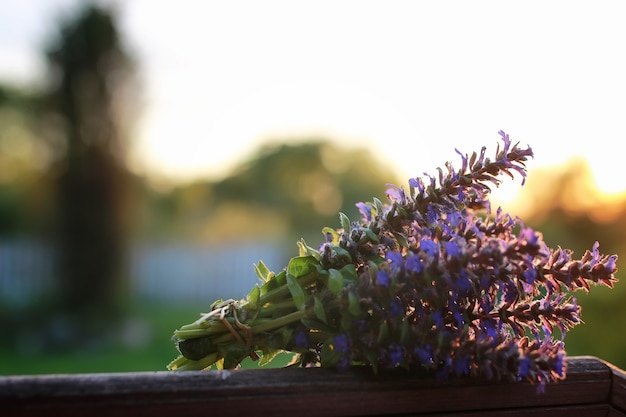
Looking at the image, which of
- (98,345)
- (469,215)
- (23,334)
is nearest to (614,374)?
(469,215)

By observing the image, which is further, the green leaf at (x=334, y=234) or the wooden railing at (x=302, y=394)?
the green leaf at (x=334, y=234)

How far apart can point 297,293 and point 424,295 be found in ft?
0.55

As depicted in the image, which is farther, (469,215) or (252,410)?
(469,215)

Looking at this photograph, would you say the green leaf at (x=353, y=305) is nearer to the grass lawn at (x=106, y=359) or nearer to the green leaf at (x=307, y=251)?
the green leaf at (x=307, y=251)

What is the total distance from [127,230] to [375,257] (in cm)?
743

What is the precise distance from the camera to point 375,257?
2.87ft

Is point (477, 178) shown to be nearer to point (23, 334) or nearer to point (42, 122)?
point (42, 122)

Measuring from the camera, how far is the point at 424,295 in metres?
0.81

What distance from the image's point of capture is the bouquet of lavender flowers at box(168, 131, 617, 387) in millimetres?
786

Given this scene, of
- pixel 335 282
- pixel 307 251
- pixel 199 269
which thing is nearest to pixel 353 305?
pixel 335 282

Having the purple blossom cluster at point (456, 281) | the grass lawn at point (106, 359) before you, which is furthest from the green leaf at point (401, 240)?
the grass lawn at point (106, 359)

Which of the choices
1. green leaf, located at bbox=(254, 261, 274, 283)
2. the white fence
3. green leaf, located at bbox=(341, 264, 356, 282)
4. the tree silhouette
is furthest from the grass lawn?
green leaf, located at bbox=(341, 264, 356, 282)

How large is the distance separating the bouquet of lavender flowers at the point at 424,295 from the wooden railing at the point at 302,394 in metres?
0.03

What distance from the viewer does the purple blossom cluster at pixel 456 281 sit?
0.78 meters
